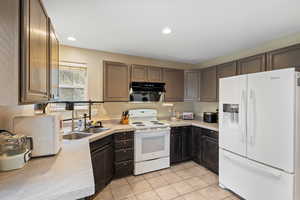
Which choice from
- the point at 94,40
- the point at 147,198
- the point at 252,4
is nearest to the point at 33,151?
the point at 147,198

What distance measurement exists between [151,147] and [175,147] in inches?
23.1

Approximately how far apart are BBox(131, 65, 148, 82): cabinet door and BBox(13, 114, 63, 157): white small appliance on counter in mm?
1873

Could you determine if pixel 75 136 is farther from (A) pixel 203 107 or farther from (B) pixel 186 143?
(A) pixel 203 107

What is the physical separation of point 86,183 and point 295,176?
2015 millimetres

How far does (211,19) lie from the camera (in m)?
1.68

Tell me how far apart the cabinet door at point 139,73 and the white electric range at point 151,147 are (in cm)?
97

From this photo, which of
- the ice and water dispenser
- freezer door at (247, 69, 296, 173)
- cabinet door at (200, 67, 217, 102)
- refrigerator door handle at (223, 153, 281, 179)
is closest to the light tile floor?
refrigerator door handle at (223, 153, 281, 179)

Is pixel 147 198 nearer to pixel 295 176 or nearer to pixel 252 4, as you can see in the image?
pixel 295 176

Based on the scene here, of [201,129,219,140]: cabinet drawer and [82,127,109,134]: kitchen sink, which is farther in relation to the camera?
[201,129,219,140]: cabinet drawer

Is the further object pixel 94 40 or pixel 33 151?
pixel 94 40

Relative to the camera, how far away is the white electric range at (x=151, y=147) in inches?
101

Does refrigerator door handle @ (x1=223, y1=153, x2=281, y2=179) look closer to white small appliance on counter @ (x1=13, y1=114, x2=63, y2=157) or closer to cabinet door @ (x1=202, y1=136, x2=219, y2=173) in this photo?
cabinet door @ (x1=202, y1=136, x2=219, y2=173)

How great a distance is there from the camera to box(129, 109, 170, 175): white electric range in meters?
2.57

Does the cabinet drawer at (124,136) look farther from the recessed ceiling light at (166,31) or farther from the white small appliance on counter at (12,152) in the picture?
the recessed ceiling light at (166,31)
